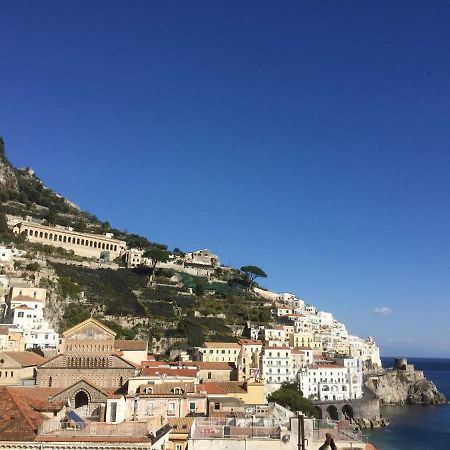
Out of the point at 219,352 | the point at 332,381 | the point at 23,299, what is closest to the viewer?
the point at 23,299

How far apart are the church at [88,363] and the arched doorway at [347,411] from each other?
46.6 metres

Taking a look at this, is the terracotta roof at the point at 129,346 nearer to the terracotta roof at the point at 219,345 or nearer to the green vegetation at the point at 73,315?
the green vegetation at the point at 73,315

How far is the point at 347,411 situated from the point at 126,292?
41.0m

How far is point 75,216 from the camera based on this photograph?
404 ft

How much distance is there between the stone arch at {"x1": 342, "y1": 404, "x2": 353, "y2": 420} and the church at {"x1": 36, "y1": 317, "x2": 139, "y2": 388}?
46.6 meters

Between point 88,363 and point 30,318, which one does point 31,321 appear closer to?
point 30,318

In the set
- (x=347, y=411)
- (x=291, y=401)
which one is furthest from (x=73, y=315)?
(x=347, y=411)

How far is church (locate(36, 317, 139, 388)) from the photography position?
42.2 m

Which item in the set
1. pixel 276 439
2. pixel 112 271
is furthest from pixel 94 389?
pixel 112 271

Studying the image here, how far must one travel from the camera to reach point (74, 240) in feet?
332

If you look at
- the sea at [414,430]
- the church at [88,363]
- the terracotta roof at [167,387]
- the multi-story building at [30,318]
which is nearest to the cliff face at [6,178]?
the multi-story building at [30,318]

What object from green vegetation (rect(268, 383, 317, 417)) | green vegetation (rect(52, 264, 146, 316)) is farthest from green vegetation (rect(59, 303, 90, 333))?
green vegetation (rect(268, 383, 317, 417))

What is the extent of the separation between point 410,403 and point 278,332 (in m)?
42.6

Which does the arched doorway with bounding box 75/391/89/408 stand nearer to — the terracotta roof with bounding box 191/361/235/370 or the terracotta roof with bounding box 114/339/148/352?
the terracotta roof with bounding box 114/339/148/352
